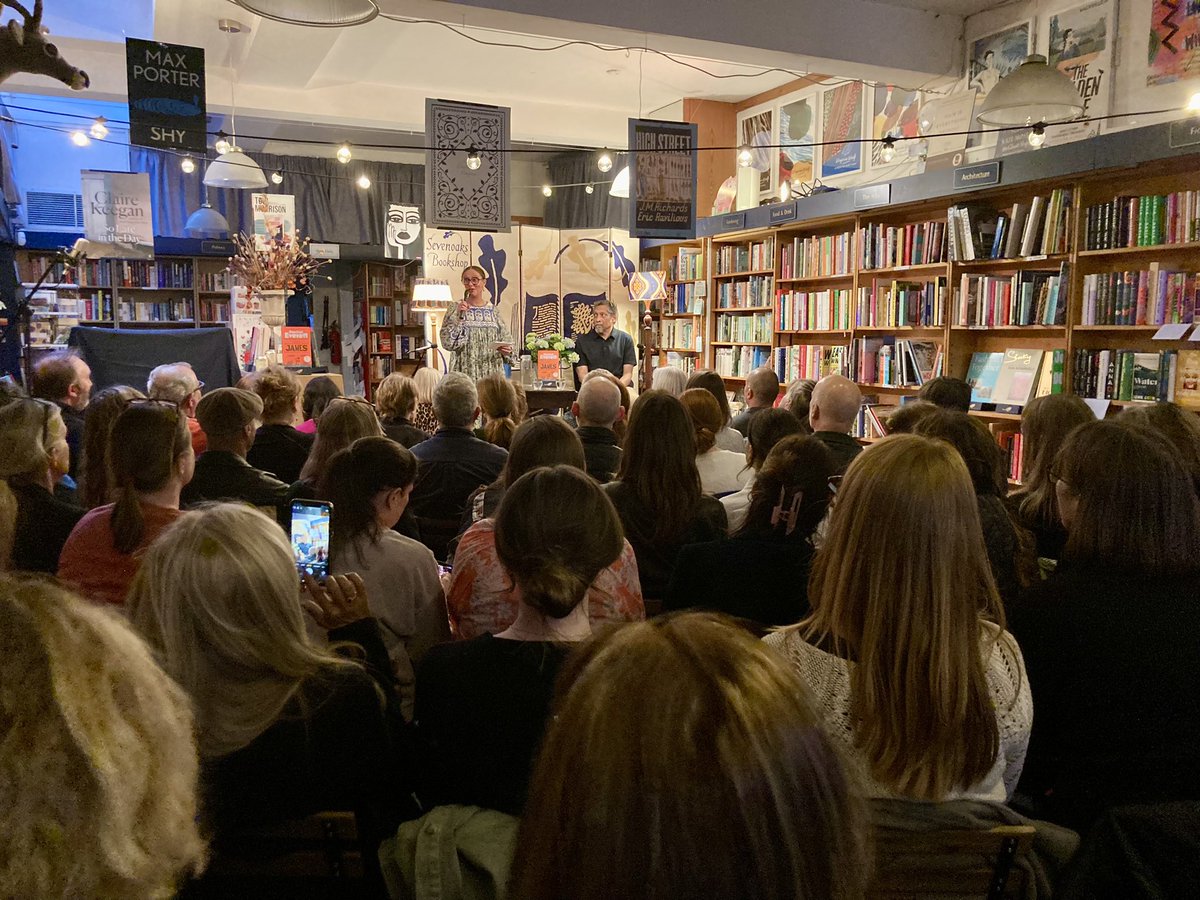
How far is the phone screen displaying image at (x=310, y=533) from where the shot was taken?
82.2 inches

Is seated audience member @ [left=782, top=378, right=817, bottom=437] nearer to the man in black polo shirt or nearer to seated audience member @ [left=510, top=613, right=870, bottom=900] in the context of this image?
the man in black polo shirt

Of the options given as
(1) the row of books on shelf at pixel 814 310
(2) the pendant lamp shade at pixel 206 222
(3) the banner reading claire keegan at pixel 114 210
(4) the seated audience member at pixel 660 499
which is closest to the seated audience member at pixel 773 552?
(4) the seated audience member at pixel 660 499

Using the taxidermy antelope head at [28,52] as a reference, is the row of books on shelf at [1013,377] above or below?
below

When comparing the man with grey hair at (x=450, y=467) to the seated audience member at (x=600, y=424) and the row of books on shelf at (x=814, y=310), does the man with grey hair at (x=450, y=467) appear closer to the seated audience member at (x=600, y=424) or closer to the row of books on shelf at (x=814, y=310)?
the seated audience member at (x=600, y=424)

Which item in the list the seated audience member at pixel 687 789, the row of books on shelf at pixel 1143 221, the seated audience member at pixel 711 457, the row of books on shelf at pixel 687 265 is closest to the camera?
the seated audience member at pixel 687 789

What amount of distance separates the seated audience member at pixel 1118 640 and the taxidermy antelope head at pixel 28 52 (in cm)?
389

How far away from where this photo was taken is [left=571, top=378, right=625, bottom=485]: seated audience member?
12.1 feet

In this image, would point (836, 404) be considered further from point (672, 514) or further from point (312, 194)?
point (312, 194)

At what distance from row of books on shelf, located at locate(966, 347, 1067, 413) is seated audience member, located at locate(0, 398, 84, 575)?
513cm

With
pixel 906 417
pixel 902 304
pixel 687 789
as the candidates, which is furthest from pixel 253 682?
pixel 902 304

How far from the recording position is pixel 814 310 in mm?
7438

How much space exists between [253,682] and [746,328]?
24.2 feet

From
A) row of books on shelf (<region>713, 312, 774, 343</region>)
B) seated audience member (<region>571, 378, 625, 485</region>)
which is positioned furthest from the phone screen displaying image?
row of books on shelf (<region>713, 312, 774, 343</region>)

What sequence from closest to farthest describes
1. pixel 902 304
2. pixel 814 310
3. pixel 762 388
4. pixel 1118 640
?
pixel 1118 640 → pixel 762 388 → pixel 902 304 → pixel 814 310
